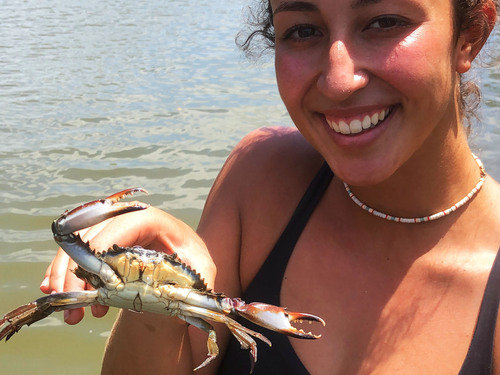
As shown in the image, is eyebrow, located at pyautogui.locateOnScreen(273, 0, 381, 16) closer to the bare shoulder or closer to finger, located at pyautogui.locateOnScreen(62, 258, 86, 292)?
the bare shoulder

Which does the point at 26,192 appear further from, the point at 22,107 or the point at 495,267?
the point at 495,267

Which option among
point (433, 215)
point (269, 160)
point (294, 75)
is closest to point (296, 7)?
point (294, 75)

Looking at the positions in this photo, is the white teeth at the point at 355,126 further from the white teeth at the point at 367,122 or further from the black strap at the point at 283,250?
the black strap at the point at 283,250

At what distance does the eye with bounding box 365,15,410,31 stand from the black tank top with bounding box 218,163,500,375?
66 cm

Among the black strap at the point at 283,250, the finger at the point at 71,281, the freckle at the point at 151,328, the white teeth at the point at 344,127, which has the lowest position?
the freckle at the point at 151,328

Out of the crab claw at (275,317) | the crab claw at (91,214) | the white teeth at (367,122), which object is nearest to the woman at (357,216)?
the white teeth at (367,122)

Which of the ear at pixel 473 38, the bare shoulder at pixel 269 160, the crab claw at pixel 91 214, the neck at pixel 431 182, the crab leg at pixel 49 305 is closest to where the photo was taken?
the crab claw at pixel 91 214

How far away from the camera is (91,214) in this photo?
1.72 m

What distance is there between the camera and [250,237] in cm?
229

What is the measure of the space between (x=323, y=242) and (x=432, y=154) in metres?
0.46

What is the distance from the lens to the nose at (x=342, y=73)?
176cm

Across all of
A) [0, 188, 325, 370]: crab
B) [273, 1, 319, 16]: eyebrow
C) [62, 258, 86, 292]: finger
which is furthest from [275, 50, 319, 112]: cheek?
[62, 258, 86, 292]: finger

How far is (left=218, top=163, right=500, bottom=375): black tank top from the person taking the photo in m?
1.89

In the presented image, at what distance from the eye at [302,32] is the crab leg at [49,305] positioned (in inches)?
35.7
